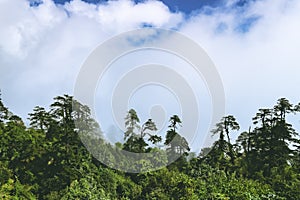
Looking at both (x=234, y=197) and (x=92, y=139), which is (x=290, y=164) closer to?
(x=234, y=197)

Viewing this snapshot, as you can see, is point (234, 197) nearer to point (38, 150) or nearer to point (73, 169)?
point (73, 169)

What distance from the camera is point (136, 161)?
2777cm

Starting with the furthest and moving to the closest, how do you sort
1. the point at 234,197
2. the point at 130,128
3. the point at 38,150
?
the point at 130,128, the point at 38,150, the point at 234,197

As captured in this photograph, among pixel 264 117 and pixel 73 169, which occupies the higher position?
pixel 264 117

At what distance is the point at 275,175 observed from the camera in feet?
75.2

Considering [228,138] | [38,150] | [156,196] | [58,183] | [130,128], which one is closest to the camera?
[156,196]

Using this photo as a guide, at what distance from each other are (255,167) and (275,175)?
215cm

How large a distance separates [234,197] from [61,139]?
1072 centimetres

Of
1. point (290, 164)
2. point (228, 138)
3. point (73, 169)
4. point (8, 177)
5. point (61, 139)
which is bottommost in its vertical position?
point (8, 177)

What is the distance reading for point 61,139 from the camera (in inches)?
964

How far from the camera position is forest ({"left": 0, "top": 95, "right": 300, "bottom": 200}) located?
20.9 m

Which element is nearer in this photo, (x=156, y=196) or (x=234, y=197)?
(x=234, y=197)

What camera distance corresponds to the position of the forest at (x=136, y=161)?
2088cm

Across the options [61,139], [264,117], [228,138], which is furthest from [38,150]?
[264,117]
